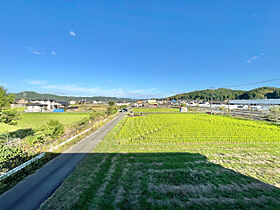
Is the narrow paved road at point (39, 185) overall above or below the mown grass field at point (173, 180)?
above

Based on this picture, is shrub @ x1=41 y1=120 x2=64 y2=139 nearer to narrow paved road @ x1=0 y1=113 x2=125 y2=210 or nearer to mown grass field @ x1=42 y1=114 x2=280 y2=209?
narrow paved road @ x1=0 y1=113 x2=125 y2=210

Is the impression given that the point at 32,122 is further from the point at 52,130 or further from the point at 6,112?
the point at 52,130

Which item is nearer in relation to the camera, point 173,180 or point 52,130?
point 173,180

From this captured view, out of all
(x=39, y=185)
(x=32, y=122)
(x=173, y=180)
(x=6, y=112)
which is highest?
(x=6, y=112)

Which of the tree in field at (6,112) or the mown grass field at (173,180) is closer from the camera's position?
the mown grass field at (173,180)

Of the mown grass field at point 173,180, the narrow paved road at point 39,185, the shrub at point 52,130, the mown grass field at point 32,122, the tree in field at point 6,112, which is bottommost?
the mown grass field at point 173,180

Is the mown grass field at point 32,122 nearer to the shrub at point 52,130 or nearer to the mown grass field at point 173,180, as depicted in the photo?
the shrub at point 52,130

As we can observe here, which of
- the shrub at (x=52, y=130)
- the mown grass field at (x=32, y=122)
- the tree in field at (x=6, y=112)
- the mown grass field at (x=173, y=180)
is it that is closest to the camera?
the mown grass field at (x=173, y=180)

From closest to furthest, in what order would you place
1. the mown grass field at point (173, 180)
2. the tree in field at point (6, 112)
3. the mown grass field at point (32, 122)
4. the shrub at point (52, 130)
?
the mown grass field at point (173, 180) → the shrub at point (52, 130) → the tree in field at point (6, 112) → the mown grass field at point (32, 122)

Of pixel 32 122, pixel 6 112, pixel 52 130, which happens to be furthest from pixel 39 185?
pixel 32 122

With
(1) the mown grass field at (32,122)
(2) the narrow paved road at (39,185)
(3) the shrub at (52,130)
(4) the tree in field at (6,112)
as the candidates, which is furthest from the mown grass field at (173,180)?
(1) the mown grass field at (32,122)

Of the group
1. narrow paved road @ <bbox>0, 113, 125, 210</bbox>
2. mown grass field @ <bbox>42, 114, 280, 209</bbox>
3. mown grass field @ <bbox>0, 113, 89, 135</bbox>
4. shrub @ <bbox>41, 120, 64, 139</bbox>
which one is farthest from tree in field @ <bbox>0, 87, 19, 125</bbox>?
mown grass field @ <bbox>42, 114, 280, 209</bbox>

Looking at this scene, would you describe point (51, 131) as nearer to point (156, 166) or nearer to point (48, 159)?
point (48, 159)

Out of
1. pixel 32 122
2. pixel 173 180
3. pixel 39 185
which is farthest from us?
pixel 32 122
